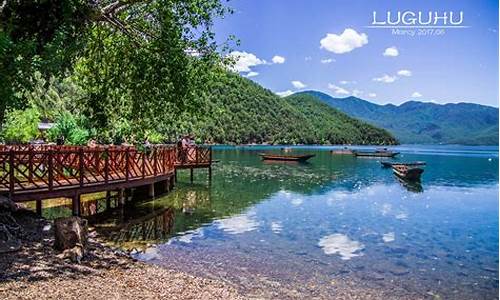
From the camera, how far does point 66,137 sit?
36969 millimetres

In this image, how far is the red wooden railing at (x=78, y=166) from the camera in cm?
1422

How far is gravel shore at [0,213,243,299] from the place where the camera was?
27.1 feet

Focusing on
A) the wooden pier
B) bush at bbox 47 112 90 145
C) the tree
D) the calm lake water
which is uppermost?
the tree

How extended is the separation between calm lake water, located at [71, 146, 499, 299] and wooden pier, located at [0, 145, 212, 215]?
1.53 m

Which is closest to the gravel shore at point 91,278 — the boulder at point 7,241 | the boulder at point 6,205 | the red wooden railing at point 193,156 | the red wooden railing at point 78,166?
the boulder at point 7,241

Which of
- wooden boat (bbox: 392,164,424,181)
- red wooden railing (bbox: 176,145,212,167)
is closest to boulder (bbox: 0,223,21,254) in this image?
red wooden railing (bbox: 176,145,212,167)

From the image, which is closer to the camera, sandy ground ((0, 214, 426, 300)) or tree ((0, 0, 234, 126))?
sandy ground ((0, 214, 426, 300))

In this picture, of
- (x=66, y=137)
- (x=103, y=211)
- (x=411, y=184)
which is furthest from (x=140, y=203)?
(x=411, y=184)

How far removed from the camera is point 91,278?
9336mm

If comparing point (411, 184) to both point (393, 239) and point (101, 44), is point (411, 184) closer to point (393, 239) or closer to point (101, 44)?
point (393, 239)

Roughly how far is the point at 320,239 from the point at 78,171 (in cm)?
959

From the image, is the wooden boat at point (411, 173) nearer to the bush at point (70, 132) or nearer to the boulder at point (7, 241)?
the bush at point (70, 132)

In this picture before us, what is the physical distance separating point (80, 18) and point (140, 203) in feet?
37.4

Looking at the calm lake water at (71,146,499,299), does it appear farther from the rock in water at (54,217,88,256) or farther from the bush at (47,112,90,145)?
the bush at (47,112,90,145)
